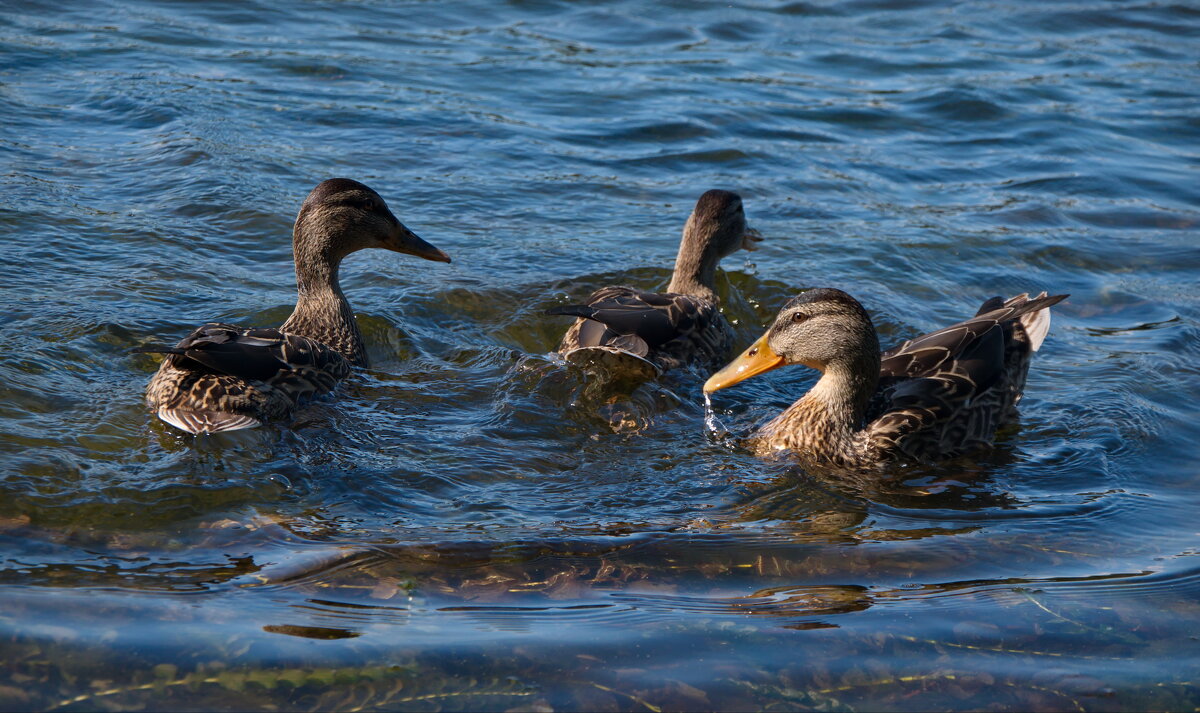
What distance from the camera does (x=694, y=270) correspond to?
→ 345 inches

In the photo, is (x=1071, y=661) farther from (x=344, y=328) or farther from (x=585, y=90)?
(x=585, y=90)

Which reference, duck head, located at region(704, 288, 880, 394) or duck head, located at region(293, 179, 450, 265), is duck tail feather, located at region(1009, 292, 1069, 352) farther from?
duck head, located at region(293, 179, 450, 265)

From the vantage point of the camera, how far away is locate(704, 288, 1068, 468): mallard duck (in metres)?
6.88

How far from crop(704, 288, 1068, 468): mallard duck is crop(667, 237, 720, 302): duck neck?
5.75ft

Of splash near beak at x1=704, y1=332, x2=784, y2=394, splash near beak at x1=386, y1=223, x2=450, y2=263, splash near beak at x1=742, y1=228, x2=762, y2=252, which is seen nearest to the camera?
splash near beak at x1=704, y1=332, x2=784, y2=394

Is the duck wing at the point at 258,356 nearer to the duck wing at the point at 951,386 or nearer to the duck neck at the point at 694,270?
the duck neck at the point at 694,270

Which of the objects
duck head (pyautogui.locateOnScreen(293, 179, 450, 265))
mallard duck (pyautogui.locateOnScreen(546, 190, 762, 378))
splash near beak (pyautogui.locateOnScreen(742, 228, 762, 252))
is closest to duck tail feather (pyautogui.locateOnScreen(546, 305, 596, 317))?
mallard duck (pyautogui.locateOnScreen(546, 190, 762, 378))

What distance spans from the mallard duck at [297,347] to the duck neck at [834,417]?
2.61 metres

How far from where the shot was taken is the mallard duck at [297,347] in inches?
254

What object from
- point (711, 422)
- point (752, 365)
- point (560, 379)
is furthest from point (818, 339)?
point (560, 379)

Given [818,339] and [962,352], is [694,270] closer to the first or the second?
[818,339]

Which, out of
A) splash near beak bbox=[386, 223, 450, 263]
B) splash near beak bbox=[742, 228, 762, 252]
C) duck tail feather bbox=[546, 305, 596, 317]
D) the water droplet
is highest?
splash near beak bbox=[386, 223, 450, 263]

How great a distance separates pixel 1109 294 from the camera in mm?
9523

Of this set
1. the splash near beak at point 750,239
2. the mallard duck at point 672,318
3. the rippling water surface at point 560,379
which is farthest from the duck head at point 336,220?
the splash near beak at point 750,239
